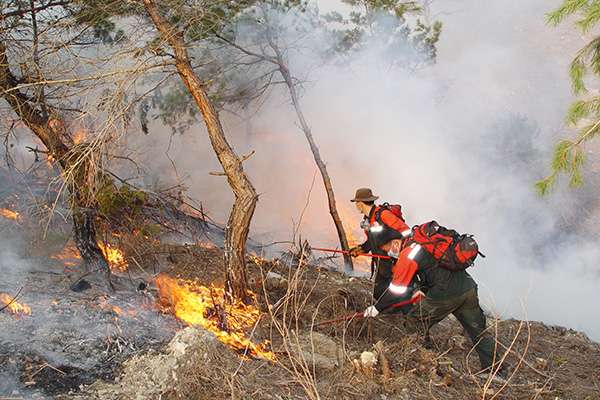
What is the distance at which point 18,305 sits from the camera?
152 inches

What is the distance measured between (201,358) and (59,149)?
3.52m

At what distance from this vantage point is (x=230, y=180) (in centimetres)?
462

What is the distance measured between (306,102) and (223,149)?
13.4 m

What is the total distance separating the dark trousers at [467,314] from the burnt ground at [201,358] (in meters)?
0.18

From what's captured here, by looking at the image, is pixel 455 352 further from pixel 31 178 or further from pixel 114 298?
pixel 31 178

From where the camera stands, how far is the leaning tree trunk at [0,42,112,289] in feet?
16.0

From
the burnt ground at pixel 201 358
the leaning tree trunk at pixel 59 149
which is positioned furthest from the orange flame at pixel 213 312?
the leaning tree trunk at pixel 59 149

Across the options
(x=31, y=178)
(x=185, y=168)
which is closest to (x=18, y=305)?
(x=31, y=178)

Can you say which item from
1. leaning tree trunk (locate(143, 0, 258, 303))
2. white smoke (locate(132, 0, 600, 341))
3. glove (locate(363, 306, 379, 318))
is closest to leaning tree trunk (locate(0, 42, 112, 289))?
leaning tree trunk (locate(143, 0, 258, 303))

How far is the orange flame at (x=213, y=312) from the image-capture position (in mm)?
4016

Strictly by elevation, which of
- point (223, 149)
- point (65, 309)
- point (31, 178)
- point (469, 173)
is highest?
point (469, 173)

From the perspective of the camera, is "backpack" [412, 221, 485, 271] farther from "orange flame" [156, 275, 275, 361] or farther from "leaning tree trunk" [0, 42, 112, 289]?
"leaning tree trunk" [0, 42, 112, 289]

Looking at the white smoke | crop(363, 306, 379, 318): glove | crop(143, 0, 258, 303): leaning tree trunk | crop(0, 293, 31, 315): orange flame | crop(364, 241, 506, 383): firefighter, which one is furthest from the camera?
the white smoke

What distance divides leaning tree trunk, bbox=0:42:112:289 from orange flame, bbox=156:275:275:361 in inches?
30.9
